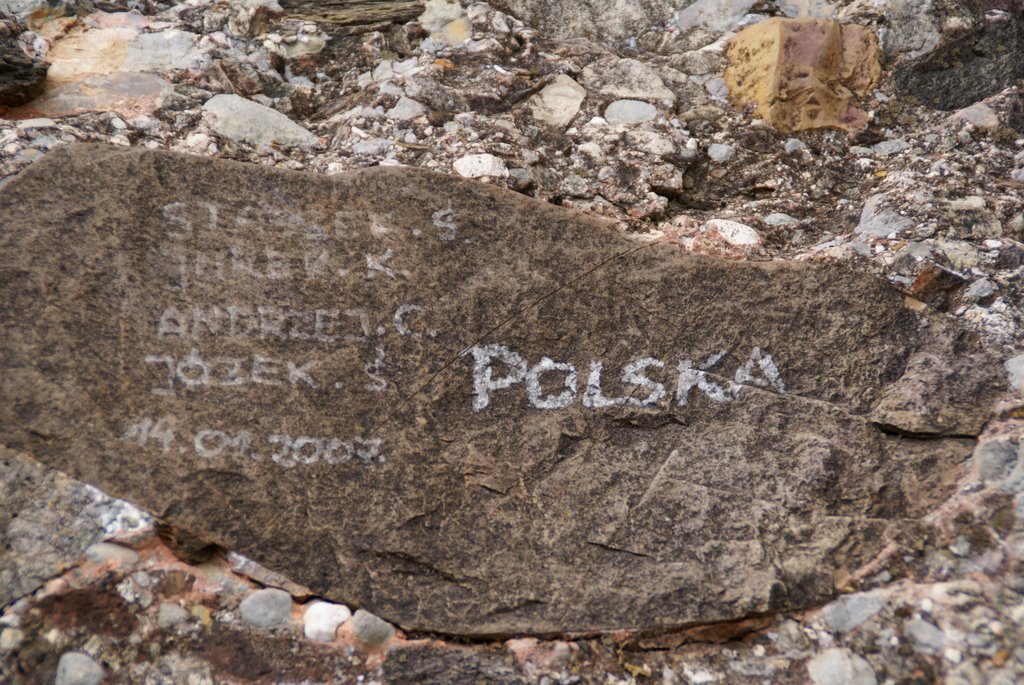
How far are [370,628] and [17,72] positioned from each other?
162 cm

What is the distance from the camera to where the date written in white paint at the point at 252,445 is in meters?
1.70

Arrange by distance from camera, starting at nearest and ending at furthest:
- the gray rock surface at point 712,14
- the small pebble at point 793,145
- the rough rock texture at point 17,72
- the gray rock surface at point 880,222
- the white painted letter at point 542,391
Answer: the white painted letter at point 542,391 < the gray rock surface at point 880,222 < the rough rock texture at point 17,72 < the small pebble at point 793,145 < the gray rock surface at point 712,14

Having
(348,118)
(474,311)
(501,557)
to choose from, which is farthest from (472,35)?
(501,557)

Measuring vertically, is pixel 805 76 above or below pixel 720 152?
above

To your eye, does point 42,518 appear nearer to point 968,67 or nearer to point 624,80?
point 624,80

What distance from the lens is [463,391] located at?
181 cm

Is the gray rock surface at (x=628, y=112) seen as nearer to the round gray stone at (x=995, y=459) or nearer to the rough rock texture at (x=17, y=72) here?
the round gray stone at (x=995, y=459)

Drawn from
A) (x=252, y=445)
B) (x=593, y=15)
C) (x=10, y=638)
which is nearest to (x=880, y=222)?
(x=593, y=15)

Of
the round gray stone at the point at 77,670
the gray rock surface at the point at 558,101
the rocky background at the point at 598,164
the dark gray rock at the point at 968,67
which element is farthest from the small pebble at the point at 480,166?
the round gray stone at the point at 77,670

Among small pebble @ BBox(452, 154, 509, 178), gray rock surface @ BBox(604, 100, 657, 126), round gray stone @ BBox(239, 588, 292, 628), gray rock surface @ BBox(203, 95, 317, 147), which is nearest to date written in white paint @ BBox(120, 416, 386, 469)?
round gray stone @ BBox(239, 588, 292, 628)

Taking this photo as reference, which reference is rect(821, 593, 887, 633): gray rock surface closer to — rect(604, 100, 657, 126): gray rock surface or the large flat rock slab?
the large flat rock slab

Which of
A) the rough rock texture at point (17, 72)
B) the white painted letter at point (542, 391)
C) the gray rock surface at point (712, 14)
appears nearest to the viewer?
the white painted letter at point (542, 391)

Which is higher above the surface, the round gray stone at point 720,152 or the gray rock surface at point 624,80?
the gray rock surface at point 624,80

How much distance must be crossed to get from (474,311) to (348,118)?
0.85 m
